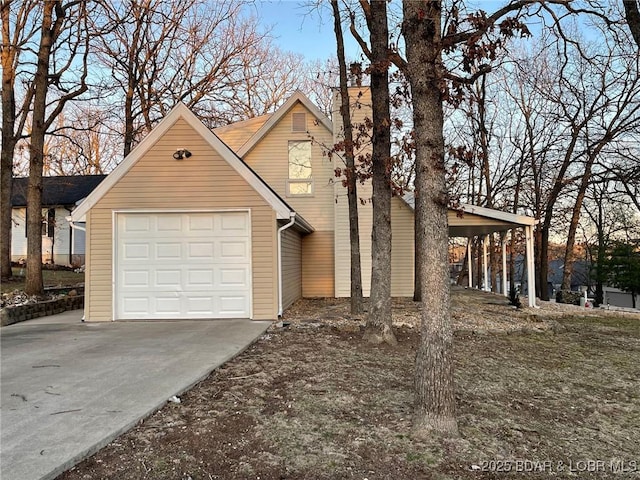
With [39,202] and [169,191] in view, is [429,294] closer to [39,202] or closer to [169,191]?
[169,191]

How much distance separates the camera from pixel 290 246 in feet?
37.4

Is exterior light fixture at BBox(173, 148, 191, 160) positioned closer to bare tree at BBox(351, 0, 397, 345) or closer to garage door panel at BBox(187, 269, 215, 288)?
garage door panel at BBox(187, 269, 215, 288)

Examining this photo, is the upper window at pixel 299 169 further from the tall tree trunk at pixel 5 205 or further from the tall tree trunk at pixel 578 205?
the tall tree trunk at pixel 578 205

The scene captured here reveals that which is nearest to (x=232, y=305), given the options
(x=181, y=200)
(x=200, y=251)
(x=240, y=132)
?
(x=200, y=251)

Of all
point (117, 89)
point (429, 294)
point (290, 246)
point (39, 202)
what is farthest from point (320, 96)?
point (429, 294)

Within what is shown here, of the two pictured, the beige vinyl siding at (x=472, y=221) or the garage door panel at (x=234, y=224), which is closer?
the garage door panel at (x=234, y=224)

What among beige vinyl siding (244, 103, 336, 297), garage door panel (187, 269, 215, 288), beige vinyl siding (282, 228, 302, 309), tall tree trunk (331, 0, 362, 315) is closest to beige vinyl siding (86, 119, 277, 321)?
garage door panel (187, 269, 215, 288)

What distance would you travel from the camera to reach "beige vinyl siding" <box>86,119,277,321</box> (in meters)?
8.77

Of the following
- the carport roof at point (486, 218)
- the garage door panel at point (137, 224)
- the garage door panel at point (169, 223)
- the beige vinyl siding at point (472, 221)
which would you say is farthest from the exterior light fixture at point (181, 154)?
the beige vinyl siding at point (472, 221)

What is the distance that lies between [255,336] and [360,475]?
449 centimetres

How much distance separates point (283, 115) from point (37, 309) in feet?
29.7

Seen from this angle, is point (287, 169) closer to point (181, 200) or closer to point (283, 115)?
point (283, 115)

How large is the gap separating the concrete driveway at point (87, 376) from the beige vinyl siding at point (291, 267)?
204cm

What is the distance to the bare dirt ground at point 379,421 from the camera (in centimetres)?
285
